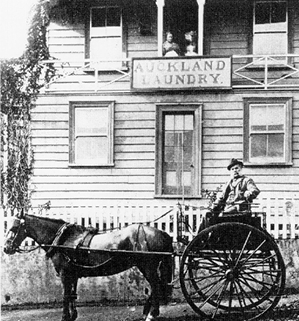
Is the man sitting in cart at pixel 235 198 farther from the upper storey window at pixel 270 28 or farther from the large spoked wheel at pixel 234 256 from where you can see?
the upper storey window at pixel 270 28

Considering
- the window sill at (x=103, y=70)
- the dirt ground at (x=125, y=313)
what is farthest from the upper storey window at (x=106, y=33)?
the dirt ground at (x=125, y=313)

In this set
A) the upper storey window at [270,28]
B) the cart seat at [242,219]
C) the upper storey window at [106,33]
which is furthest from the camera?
the upper storey window at [106,33]

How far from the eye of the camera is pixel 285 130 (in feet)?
36.6

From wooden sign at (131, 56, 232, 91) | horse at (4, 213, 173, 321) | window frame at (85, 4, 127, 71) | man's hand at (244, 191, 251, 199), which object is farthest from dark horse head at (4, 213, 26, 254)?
window frame at (85, 4, 127, 71)

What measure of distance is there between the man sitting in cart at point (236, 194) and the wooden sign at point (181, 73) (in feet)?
12.3

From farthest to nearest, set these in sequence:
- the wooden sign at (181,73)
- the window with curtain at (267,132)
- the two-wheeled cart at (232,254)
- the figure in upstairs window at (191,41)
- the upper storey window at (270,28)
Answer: the upper storey window at (270,28)
the figure in upstairs window at (191,41)
the window with curtain at (267,132)
the wooden sign at (181,73)
the two-wheeled cart at (232,254)

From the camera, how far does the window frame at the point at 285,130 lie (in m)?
11.0

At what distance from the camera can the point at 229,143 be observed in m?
11.2

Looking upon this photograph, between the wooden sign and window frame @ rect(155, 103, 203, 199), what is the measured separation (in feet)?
2.48

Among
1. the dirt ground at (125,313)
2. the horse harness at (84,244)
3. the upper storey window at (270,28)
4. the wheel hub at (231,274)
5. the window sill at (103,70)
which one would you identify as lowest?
the dirt ground at (125,313)

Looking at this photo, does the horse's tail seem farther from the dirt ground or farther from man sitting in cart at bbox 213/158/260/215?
man sitting in cart at bbox 213/158/260/215

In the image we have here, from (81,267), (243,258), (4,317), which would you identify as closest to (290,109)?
(243,258)

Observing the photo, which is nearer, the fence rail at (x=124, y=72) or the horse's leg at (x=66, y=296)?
the horse's leg at (x=66, y=296)

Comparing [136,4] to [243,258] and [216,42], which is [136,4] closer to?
[216,42]
